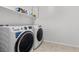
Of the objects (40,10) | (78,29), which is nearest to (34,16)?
(40,10)

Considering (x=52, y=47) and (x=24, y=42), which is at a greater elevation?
(x=24, y=42)

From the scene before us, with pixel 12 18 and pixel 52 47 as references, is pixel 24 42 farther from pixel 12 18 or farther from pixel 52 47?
pixel 52 47

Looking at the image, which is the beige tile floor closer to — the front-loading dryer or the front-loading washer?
the front-loading washer

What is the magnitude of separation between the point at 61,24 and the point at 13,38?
1.32 m

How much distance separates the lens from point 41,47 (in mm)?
2082

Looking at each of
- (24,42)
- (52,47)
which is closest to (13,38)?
(24,42)

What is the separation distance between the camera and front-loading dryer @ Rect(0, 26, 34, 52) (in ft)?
4.31

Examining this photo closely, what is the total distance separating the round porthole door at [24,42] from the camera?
1354 mm

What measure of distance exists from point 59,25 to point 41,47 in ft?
2.01

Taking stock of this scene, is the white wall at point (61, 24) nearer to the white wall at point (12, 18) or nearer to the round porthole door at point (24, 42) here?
the white wall at point (12, 18)

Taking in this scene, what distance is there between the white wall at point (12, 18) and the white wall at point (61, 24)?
0.82 ft

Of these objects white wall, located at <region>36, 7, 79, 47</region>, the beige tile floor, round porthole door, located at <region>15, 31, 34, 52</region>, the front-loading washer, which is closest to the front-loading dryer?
round porthole door, located at <region>15, 31, 34, 52</region>

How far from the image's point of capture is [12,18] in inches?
68.8

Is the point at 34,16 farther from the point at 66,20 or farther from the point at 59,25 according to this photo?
the point at 66,20
